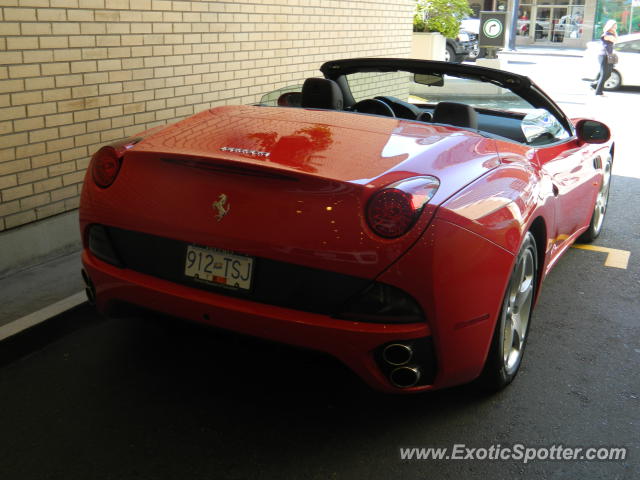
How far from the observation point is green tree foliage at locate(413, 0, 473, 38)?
18.2 m

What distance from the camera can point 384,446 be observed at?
9.33 ft

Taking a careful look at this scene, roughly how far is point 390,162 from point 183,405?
1.30 meters

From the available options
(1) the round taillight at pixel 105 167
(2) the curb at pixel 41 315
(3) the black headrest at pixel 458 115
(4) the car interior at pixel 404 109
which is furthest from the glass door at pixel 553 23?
(1) the round taillight at pixel 105 167

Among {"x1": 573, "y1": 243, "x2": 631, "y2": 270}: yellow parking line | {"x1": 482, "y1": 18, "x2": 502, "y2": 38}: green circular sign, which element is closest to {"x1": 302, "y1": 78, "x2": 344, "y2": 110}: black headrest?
{"x1": 573, "y1": 243, "x2": 631, "y2": 270}: yellow parking line

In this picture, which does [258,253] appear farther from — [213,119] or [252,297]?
[213,119]

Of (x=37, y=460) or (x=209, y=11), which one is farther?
(x=209, y=11)

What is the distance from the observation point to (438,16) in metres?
18.2

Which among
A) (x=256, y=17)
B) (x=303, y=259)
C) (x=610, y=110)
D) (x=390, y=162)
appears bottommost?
(x=610, y=110)

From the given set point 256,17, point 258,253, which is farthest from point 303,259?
point 256,17

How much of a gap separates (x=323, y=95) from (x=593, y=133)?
5.44 ft

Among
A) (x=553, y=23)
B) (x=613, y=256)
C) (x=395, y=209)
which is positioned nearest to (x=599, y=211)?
(x=613, y=256)

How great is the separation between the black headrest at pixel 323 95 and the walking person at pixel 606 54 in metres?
15.0

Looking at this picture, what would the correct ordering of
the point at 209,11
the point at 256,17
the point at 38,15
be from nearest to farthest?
the point at 38,15 < the point at 209,11 < the point at 256,17

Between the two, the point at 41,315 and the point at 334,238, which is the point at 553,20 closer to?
the point at 41,315
